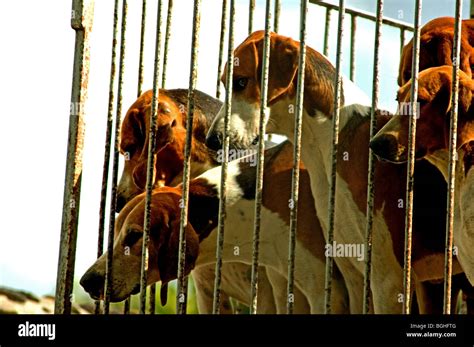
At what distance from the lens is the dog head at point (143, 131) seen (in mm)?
5340

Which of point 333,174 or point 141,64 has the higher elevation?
point 141,64

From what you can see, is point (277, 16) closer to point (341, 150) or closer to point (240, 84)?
point (240, 84)

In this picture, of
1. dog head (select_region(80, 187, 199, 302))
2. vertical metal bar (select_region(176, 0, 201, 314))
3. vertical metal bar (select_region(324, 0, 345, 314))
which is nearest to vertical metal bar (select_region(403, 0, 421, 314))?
vertical metal bar (select_region(324, 0, 345, 314))

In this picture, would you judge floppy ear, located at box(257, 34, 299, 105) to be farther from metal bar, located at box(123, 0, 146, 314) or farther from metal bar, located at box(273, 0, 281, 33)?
metal bar, located at box(273, 0, 281, 33)

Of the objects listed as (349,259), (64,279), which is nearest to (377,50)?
(349,259)

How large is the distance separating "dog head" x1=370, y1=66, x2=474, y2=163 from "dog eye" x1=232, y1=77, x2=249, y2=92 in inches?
35.5

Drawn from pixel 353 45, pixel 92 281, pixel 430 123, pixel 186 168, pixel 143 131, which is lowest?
pixel 92 281

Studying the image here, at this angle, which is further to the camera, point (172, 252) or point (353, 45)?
point (353, 45)

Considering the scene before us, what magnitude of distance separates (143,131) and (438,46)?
1568 millimetres

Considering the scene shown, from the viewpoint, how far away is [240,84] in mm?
4895

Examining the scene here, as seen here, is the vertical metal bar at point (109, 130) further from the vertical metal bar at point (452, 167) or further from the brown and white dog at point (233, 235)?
the vertical metal bar at point (452, 167)

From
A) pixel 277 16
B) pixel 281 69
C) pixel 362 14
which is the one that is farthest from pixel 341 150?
pixel 362 14

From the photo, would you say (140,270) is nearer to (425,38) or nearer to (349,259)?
(349,259)

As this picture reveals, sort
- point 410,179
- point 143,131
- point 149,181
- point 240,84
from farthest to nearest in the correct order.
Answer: point 143,131, point 240,84, point 149,181, point 410,179
